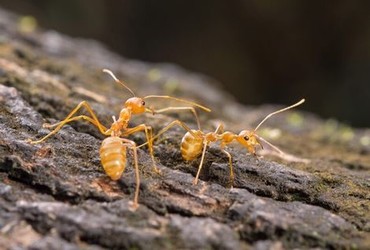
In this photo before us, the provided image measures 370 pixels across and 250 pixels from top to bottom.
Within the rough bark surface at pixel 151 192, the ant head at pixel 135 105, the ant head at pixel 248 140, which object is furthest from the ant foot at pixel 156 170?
the ant head at pixel 248 140

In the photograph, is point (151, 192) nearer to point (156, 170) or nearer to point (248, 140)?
point (156, 170)

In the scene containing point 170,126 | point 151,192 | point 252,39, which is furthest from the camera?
point 252,39

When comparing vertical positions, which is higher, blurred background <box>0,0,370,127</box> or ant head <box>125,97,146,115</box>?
blurred background <box>0,0,370,127</box>

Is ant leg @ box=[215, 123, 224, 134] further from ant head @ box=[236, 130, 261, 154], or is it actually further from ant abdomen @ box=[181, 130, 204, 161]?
ant abdomen @ box=[181, 130, 204, 161]

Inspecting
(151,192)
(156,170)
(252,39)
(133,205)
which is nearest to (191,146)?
(156,170)

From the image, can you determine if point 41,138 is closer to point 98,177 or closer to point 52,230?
point 98,177

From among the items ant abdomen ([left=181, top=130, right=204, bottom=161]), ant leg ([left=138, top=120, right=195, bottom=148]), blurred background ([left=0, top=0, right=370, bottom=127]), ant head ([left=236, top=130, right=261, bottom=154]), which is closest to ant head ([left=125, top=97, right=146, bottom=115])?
ant leg ([left=138, top=120, right=195, bottom=148])
